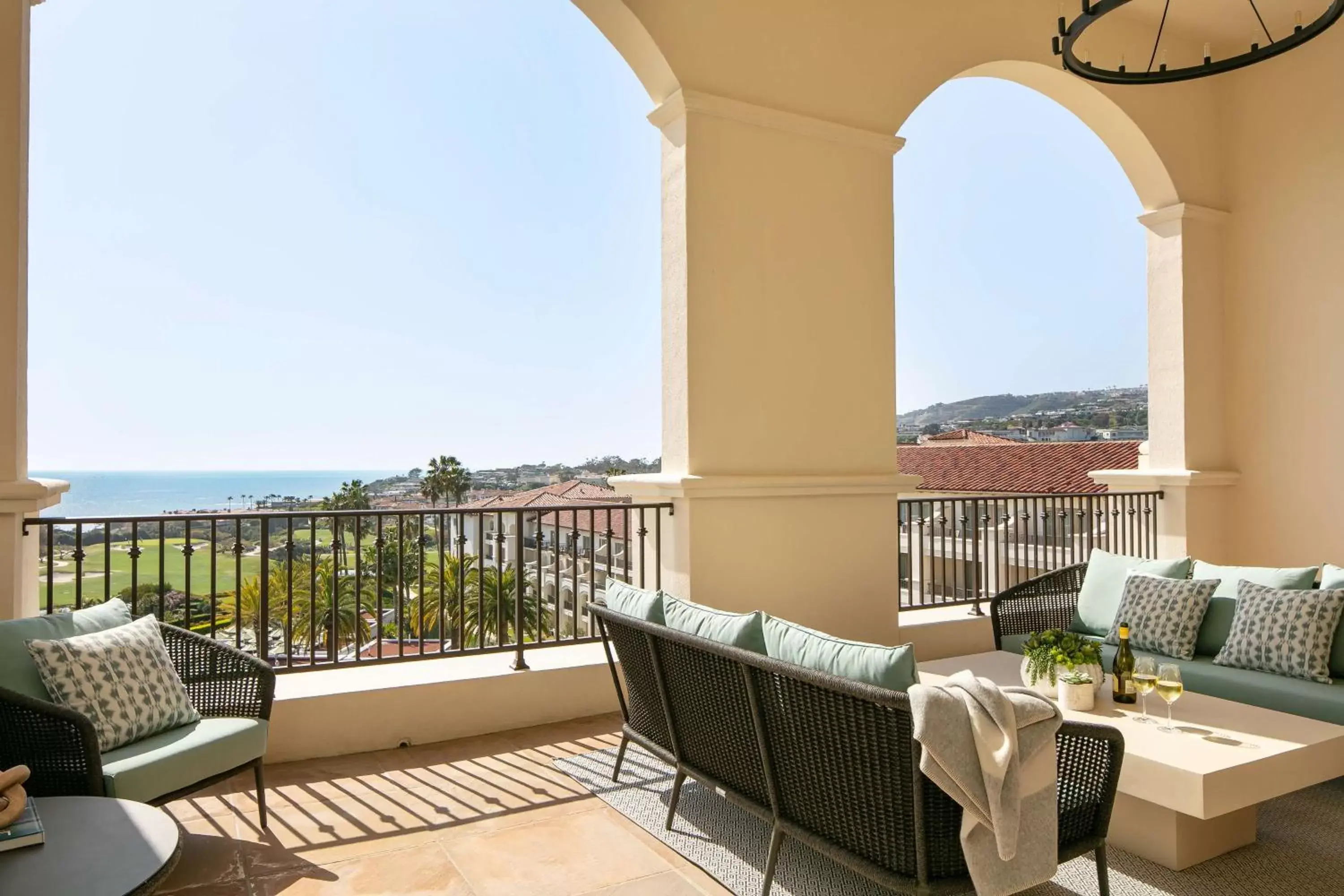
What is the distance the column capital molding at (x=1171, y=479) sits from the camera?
589 cm

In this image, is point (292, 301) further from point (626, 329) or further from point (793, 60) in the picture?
point (793, 60)

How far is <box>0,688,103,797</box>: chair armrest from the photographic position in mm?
2121

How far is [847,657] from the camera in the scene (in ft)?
6.63

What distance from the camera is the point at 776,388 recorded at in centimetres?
433

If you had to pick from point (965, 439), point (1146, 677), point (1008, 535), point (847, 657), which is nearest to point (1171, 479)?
point (1008, 535)

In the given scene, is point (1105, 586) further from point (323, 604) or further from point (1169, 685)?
point (323, 604)

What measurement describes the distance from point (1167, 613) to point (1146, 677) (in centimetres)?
120

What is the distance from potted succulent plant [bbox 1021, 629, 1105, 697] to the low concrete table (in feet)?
0.45

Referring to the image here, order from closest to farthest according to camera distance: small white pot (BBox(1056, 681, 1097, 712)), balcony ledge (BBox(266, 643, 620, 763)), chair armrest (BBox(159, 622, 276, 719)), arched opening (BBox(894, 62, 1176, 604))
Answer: chair armrest (BBox(159, 622, 276, 719)), small white pot (BBox(1056, 681, 1097, 712)), balcony ledge (BBox(266, 643, 620, 763)), arched opening (BBox(894, 62, 1176, 604))

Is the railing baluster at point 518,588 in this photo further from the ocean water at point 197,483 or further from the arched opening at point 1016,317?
the ocean water at point 197,483

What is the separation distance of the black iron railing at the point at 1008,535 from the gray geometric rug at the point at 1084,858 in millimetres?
2338

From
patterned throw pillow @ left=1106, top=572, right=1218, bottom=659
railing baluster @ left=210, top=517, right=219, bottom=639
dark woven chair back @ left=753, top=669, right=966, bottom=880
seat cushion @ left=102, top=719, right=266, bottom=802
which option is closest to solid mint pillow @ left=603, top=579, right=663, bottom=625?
dark woven chair back @ left=753, top=669, right=966, bottom=880

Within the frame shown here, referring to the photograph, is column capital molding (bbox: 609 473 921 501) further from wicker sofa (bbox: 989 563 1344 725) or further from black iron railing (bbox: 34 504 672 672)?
wicker sofa (bbox: 989 563 1344 725)

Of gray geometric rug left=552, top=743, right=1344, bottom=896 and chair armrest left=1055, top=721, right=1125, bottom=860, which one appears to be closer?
chair armrest left=1055, top=721, right=1125, bottom=860
